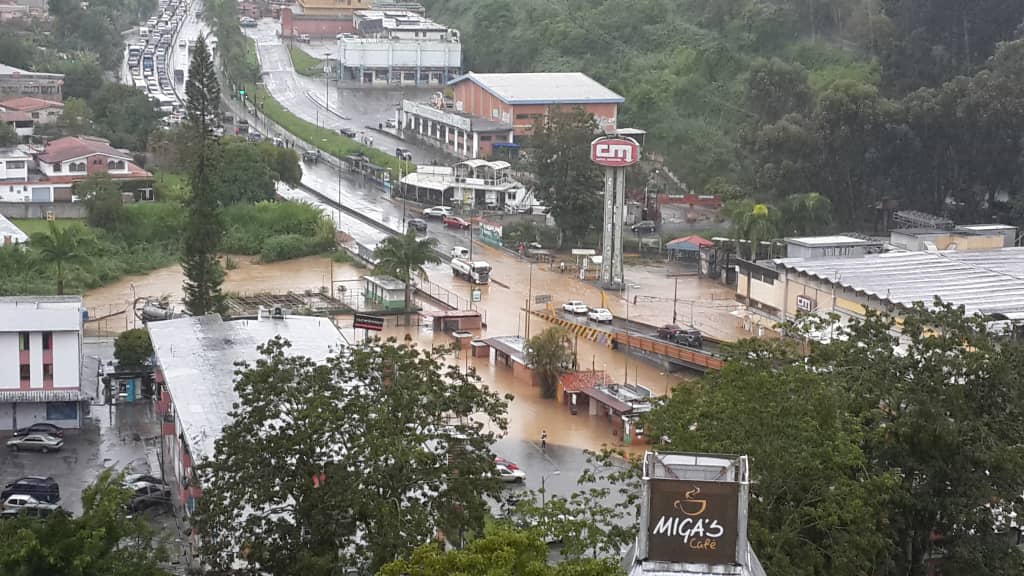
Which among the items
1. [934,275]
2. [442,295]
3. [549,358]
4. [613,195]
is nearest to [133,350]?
[549,358]

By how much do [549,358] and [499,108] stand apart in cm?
2955

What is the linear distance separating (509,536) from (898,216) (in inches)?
1340

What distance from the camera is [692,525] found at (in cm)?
1210

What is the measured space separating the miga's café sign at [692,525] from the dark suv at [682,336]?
21.6m

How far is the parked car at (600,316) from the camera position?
3641 centimetres

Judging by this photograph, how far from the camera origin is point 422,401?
17.8 metres

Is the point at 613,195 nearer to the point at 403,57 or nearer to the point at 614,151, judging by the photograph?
the point at 614,151

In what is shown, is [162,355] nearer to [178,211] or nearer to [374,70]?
[178,211]

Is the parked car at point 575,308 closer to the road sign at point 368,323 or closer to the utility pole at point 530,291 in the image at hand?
the utility pole at point 530,291

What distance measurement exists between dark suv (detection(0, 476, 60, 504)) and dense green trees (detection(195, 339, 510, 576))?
6755 millimetres

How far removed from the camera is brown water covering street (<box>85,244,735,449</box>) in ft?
99.2

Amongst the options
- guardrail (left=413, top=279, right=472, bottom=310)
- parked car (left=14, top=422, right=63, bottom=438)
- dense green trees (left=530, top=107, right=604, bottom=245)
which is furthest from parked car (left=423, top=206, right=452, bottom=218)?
parked car (left=14, top=422, right=63, bottom=438)

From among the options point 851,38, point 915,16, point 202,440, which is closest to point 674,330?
point 202,440

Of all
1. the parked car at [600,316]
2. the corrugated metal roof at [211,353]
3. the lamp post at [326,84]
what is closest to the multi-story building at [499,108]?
the lamp post at [326,84]
